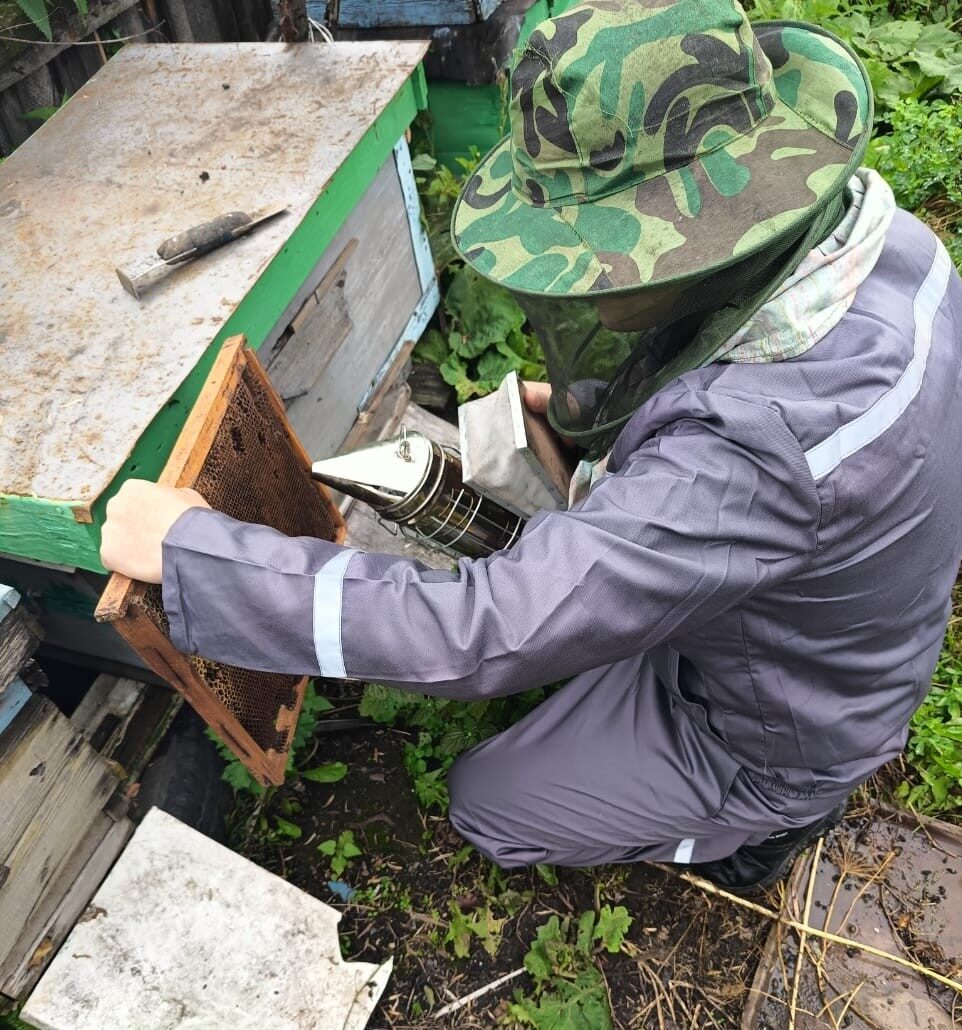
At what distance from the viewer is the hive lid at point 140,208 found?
69.5 inches

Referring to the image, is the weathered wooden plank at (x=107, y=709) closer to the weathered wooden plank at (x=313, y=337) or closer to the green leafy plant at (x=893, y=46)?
the weathered wooden plank at (x=313, y=337)

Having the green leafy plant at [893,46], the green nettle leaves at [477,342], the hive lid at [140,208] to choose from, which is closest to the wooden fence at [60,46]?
the hive lid at [140,208]

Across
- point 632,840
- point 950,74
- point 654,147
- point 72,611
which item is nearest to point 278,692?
point 72,611

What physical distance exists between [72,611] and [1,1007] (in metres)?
1.05

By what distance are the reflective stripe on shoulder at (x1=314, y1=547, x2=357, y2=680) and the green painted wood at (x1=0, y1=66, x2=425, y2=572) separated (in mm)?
468

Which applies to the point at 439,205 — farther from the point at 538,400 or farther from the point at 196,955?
the point at 196,955

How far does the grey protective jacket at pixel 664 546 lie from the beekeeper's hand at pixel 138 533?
36 millimetres

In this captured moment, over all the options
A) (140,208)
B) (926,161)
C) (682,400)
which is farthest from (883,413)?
(926,161)

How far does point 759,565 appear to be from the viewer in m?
1.60

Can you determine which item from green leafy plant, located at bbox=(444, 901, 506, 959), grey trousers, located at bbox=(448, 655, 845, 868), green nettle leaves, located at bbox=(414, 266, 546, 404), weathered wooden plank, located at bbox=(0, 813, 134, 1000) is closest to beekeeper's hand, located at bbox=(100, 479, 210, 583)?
weathered wooden plank, located at bbox=(0, 813, 134, 1000)

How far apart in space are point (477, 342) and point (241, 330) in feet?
5.91

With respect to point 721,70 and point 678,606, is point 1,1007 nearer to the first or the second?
point 678,606

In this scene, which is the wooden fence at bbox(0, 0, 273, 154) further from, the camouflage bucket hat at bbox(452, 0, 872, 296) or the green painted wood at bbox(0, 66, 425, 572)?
the camouflage bucket hat at bbox(452, 0, 872, 296)

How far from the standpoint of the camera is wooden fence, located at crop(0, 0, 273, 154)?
2797 millimetres
